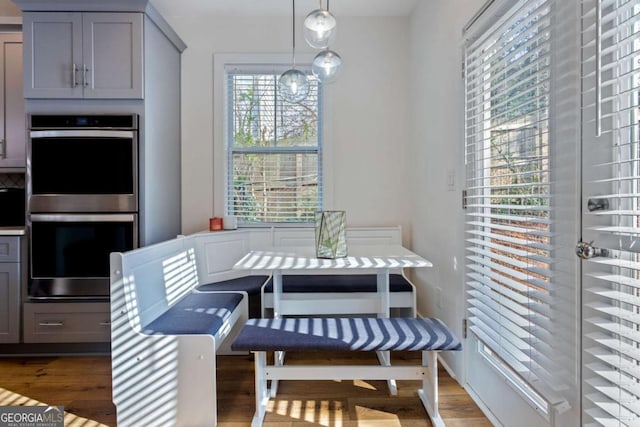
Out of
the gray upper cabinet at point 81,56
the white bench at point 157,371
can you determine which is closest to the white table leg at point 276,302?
the white bench at point 157,371

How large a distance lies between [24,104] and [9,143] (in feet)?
1.17

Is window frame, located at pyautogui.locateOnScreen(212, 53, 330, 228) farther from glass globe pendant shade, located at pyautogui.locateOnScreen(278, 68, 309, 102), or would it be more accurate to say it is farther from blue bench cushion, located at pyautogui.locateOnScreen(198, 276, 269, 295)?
glass globe pendant shade, located at pyautogui.locateOnScreen(278, 68, 309, 102)

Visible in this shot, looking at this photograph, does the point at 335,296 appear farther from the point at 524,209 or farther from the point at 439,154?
the point at 524,209

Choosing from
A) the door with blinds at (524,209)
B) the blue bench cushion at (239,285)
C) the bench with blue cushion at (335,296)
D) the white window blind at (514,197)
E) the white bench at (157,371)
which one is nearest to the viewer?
the door with blinds at (524,209)

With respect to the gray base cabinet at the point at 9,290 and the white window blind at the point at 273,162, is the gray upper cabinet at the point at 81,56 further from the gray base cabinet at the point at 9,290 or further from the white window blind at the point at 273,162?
the gray base cabinet at the point at 9,290

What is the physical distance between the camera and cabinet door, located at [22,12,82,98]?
243 cm

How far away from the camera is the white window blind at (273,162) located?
3.14 metres

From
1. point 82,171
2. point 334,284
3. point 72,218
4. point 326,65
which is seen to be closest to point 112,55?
point 82,171

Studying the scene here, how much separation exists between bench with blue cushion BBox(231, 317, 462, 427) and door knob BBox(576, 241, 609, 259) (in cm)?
66

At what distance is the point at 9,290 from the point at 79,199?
80 centimetres

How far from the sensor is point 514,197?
1512 mm

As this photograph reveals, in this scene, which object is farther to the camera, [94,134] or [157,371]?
[94,134]

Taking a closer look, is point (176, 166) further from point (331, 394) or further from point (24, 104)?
point (331, 394)

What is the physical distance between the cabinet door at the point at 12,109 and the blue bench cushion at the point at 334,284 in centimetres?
212
